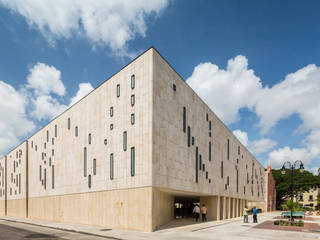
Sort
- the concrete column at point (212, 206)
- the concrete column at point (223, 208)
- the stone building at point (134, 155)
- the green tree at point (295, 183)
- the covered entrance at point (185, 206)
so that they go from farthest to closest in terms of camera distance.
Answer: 1. the green tree at point (295, 183)
2. the covered entrance at point (185, 206)
3. the concrete column at point (223, 208)
4. the concrete column at point (212, 206)
5. the stone building at point (134, 155)

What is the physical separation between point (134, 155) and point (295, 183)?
2580 inches

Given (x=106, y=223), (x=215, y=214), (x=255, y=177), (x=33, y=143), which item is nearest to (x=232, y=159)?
(x=215, y=214)

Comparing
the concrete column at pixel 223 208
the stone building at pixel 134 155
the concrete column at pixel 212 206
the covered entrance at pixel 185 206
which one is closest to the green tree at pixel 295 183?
the covered entrance at pixel 185 206

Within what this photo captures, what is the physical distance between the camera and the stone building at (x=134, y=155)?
19.5m

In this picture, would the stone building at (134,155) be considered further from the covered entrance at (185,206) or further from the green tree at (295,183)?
the green tree at (295,183)

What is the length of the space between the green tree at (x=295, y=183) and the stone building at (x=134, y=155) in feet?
143

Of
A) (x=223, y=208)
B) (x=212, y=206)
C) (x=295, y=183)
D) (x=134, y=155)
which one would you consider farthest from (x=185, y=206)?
(x=295, y=183)

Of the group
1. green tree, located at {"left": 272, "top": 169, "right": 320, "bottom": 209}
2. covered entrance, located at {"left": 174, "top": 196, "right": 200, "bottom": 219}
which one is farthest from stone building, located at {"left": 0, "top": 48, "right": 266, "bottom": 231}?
green tree, located at {"left": 272, "top": 169, "right": 320, "bottom": 209}

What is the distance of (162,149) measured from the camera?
784 inches

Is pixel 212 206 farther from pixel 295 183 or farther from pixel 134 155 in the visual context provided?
pixel 295 183

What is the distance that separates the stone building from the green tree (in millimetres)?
43731

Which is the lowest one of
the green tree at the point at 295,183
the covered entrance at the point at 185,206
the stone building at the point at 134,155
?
the green tree at the point at 295,183

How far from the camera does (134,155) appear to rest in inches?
789

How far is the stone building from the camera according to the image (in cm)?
1952
